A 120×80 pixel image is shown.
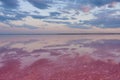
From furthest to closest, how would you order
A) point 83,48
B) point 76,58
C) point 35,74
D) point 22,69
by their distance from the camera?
point 83,48, point 76,58, point 22,69, point 35,74

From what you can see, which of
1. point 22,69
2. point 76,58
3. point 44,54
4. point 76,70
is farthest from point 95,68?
point 44,54

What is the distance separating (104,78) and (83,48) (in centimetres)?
518

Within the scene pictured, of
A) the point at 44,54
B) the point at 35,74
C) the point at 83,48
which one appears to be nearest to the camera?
the point at 35,74

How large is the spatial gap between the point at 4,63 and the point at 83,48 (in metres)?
4.63

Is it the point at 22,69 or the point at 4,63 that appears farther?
the point at 4,63

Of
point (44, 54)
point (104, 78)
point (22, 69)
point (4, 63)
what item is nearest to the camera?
point (104, 78)

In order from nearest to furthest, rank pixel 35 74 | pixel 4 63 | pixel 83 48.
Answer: pixel 35 74 → pixel 4 63 → pixel 83 48

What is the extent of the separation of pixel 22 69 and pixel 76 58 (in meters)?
2.71

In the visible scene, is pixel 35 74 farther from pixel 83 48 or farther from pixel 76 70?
pixel 83 48

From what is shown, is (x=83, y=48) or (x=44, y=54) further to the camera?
(x=83, y=48)

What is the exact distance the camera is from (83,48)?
12273mm

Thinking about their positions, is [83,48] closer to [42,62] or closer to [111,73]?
[42,62]

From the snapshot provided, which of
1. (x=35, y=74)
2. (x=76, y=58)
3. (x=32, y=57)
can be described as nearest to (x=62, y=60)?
(x=76, y=58)

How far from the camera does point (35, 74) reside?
25.0ft
